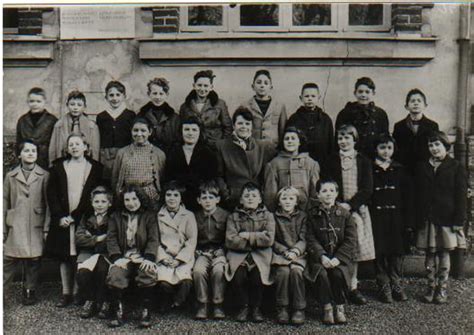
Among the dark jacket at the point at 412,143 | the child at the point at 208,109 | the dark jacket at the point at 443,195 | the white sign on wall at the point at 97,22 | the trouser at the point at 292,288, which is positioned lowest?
the trouser at the point at 292,288

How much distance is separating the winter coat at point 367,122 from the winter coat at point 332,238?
607 millimetres

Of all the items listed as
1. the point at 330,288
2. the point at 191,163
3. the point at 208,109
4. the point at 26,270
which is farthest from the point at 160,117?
the point at 330,288

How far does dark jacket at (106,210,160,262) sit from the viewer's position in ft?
14.4

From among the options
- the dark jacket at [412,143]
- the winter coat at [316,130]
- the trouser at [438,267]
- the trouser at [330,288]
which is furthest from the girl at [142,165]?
the trouser at [438,267]

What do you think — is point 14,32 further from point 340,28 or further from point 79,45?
point 340,28

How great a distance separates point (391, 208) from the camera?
4523 millimetres

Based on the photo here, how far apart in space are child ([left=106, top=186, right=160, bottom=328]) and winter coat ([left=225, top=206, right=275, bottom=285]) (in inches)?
22.9

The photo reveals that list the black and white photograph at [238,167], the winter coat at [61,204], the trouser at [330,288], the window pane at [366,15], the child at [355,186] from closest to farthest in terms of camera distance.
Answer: the trouser at [330,288] → the black and white photograph at [238,167] → the child at [355,186] → the winter coat at [61,204] → the window pane at [366,15]

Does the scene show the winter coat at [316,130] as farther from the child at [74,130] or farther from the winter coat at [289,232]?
the child at [74,130]

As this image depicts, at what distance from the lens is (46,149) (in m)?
4.77

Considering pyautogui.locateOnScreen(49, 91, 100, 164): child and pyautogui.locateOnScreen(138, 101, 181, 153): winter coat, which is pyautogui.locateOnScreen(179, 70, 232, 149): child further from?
pyautogui.locateOnScreen(49, 91, 100, 164): child

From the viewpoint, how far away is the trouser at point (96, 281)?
4.36 m

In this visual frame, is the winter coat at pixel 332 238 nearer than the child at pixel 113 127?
Yes

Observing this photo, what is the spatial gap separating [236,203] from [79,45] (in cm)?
196
